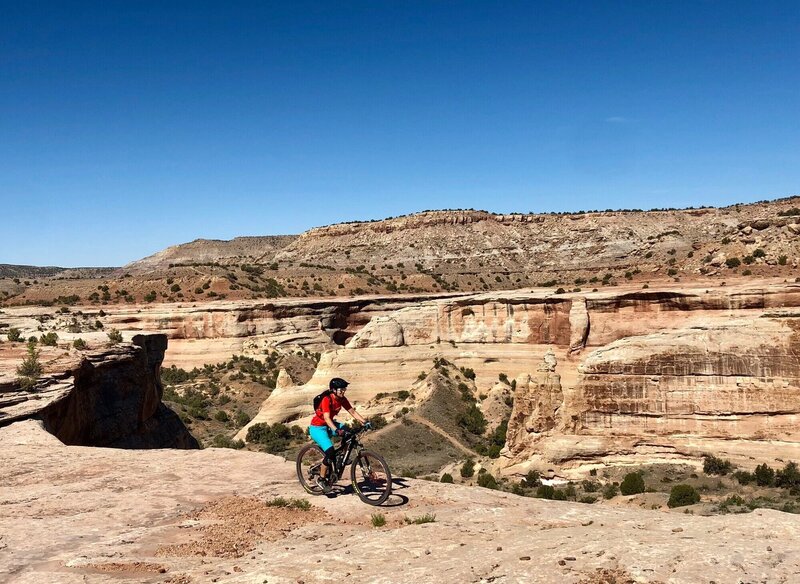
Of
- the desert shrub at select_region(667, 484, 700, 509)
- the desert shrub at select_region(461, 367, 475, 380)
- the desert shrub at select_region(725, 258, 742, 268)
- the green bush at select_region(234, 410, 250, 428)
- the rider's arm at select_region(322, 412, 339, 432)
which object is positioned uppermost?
the desert shrub at select_region(725, 258, 742, 268)

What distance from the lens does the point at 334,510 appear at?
9461mm

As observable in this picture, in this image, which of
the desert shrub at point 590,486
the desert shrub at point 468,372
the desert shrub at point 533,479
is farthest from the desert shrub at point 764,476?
the desert shrub at point 468,372

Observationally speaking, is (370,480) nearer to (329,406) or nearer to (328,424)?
(328,424)

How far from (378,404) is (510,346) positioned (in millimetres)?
9553

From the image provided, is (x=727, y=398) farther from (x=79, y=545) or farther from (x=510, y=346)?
(x=79, y=545)

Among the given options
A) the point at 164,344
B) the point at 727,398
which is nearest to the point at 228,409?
the point at 164,344

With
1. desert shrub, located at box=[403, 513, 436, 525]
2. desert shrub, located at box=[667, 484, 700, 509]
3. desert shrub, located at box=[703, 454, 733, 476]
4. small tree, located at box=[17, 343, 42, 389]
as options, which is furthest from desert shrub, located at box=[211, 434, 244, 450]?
desert shrub, located at box=[403, 513, 436, 525]

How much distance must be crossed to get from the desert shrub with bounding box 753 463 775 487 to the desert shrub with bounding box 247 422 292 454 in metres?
22.1

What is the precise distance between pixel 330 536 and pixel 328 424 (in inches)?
81.4

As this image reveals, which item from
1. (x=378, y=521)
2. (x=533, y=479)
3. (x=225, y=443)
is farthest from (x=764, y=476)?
(x=225, y=443)

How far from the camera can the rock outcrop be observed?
51.7ft

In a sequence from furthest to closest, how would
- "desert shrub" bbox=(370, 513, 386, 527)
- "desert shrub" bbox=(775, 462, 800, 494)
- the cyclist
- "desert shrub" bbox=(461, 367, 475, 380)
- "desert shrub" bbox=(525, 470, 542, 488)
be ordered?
1. "desert shrub" bbox=(461, 367, 475, 380)
2. "desert shrub" bbox=(525, 470, 542, 488)
3. "desert shrub" bbox=(775, 462, 800, 494)
4. the cyclist
5. "desert shrub" bbox=(370, 513, 386, 527)

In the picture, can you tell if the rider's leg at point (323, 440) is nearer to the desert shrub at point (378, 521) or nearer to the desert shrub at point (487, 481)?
the desert shrub at point (378, 521)

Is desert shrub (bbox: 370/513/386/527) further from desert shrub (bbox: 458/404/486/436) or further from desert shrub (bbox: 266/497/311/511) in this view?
desert shrub (bbox: 458/404/486/436)
